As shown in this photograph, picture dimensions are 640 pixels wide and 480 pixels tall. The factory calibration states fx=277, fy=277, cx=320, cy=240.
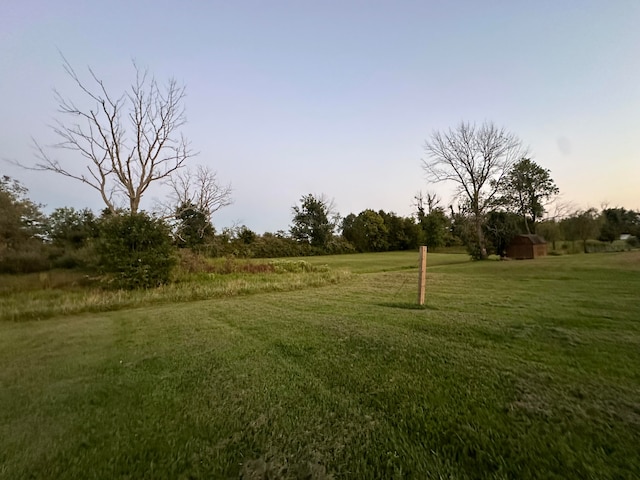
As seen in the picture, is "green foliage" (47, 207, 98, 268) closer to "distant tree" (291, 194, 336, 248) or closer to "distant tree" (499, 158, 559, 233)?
"distant tree" (291, 194, 336, 248)

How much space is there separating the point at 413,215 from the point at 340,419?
4438cm

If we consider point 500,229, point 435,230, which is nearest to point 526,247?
point 500,229

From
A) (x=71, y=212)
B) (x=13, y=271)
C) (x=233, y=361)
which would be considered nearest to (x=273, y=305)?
(x=233, y=361)

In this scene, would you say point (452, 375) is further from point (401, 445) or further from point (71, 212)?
point (71, 212)

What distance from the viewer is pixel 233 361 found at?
312 centimetres

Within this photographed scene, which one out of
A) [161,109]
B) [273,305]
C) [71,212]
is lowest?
[273,305]

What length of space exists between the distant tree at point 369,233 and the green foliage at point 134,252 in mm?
30480

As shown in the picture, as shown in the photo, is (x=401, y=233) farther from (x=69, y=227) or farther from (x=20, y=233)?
(x=20, y=233)

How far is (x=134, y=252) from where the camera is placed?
8.85m

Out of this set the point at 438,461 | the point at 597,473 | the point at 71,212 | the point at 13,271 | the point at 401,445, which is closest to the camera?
the point at 597,473

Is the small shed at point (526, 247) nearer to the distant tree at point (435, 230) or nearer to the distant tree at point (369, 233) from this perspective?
the distant tree at point (435, 230)

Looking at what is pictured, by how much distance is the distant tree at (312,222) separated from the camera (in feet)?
117

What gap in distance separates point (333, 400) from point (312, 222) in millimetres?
34174

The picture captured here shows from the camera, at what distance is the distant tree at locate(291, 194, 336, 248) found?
117 feet
